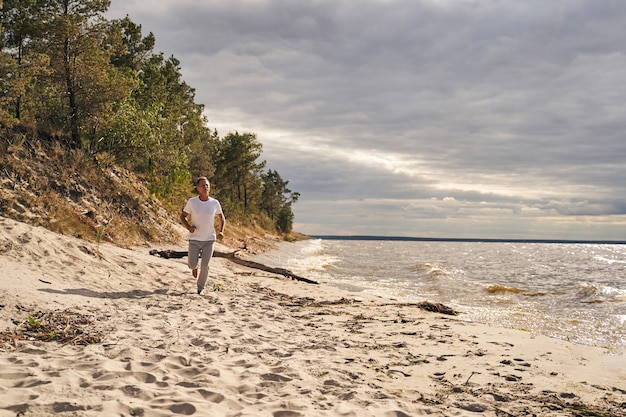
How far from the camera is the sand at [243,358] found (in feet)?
14.9

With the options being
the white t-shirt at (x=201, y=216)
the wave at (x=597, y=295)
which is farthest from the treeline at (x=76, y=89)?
the wave at (x=597, y=295)

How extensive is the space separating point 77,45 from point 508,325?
20.8m

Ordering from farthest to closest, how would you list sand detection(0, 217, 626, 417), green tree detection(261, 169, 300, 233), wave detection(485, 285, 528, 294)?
green tree detection(261, 169, 300, 233)
wave detection(485, 285, 528, 294)
sand detection(0, 217, 626, 417)

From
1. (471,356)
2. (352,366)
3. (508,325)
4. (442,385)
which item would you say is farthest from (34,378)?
(508,325)

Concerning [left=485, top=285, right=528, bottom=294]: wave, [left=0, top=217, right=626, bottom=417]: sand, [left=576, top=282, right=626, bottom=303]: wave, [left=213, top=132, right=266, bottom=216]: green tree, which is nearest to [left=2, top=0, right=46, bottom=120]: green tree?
[left=0, top=217, right=626, bottom=417]: sand

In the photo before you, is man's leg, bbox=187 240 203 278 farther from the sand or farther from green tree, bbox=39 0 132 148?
green tree, bbox=39 0 132 148

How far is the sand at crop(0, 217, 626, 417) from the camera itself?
4547mm

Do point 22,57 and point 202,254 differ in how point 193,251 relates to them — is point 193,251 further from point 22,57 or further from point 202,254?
point 22,57

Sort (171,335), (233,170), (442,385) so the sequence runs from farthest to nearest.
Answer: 1. (233,170)
2. (171,335)
3. (442,385)

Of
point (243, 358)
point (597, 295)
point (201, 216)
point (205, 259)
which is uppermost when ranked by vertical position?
point (201, 216)

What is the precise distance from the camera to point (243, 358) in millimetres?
6055

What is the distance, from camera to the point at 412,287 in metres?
19.2

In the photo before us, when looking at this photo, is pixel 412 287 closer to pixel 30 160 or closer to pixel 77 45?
pixel 30 160

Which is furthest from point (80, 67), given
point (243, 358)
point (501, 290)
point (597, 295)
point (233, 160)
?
point (233, 160)
